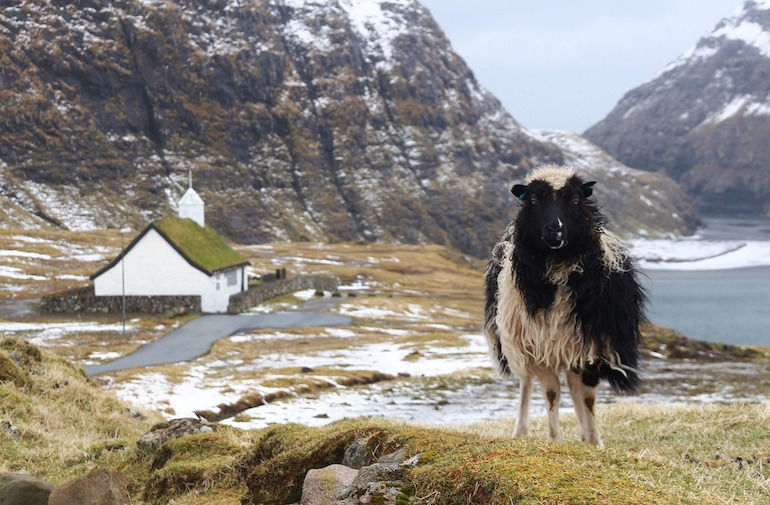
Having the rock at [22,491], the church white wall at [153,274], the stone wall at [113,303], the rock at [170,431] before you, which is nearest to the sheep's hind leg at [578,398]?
the rock at [170,431]

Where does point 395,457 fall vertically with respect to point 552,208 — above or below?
below

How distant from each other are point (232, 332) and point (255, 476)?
55.6 m

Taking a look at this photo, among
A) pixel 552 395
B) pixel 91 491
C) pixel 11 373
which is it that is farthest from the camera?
pixel 11 373

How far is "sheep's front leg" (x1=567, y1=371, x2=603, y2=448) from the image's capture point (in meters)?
11.0

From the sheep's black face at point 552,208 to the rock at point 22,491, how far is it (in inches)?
289

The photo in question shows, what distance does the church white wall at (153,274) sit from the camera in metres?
A: 75.1

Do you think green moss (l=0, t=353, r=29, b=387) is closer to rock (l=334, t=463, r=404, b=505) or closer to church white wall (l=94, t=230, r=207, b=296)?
rock (l=334, t=463, r=404, b=505)

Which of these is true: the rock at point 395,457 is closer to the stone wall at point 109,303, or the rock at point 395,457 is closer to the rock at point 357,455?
the rock at point 357,455

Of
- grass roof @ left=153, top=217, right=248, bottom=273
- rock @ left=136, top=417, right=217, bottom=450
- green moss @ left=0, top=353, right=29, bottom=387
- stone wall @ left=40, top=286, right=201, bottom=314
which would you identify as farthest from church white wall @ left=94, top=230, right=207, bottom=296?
rock @ left=136, top=417, right=217, bottom=450

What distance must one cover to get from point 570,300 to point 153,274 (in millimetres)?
69141

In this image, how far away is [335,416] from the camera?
2823 centimetres

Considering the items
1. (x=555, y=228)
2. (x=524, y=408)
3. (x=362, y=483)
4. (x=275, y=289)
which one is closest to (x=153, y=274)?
(x=275, y=289)

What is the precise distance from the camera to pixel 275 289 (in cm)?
9231

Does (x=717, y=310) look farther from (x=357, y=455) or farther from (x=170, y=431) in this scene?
(x=357, y=455)
